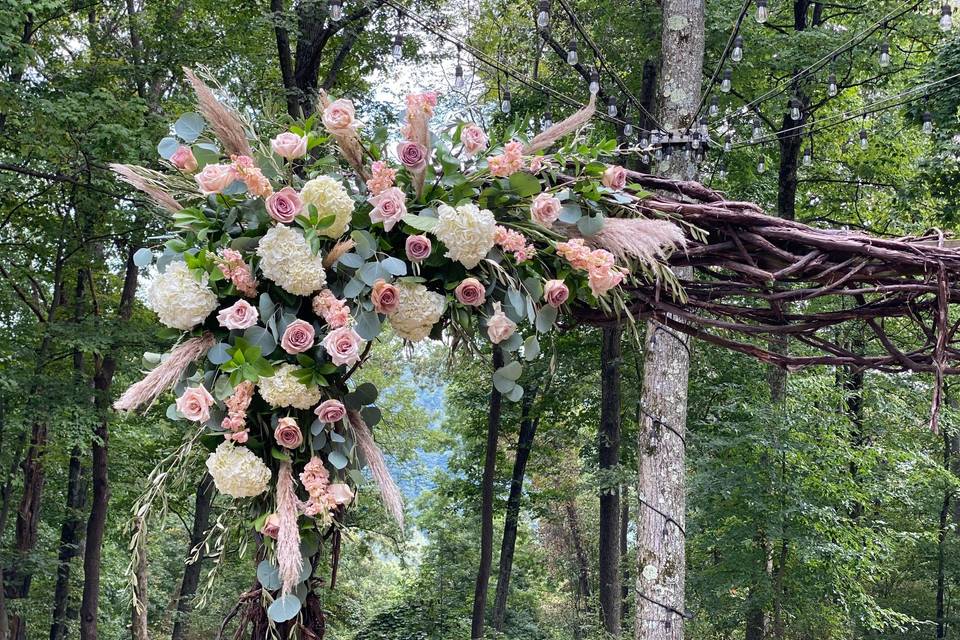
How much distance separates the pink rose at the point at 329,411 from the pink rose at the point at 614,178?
0.73m

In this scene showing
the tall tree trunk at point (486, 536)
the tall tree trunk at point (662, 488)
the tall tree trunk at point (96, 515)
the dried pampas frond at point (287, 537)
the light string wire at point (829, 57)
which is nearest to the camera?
the dried pampas frond at point (287, 537)

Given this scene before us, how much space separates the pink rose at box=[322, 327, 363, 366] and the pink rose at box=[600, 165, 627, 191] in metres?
0.64

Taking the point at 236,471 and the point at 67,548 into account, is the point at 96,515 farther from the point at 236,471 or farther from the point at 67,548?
the point at 236,471

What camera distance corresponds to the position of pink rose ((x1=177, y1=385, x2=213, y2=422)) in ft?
4.78

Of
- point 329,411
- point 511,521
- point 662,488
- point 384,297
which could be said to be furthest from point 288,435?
point 511,521

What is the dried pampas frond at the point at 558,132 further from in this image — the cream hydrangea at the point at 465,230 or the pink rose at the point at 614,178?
the cream hydrangea at the point at 465,230

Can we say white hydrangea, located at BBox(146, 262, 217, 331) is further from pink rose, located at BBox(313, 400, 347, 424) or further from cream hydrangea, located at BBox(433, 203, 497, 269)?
cream hydrangea, located at BBox(433, 203, 497, 269)

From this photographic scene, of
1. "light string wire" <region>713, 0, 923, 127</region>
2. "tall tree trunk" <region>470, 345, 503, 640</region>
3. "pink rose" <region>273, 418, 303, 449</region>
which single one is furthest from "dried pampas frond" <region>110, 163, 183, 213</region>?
"tall tree trunk" <region>470, 345, 503, 640</region>

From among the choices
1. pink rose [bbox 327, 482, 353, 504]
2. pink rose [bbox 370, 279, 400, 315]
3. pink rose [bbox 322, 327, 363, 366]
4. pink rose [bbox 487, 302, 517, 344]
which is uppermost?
pink rose [bbox 370, 279, 400, 315]

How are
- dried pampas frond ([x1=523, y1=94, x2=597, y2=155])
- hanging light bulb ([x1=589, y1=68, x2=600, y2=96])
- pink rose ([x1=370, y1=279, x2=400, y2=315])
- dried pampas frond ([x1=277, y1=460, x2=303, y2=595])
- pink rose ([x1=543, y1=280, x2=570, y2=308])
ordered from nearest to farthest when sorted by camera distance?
dried pampas frond ([x1=277, y1=460, x2=303, y2=595]), pink rose ([x1=370, y1=279, x2=400, y2=315]), pink rose ([x1=543, y1=280, x2=570, y2=308]), dried pampas frond ([x1=523, y1=94, x2=597, y2=155]), hanging light bulb ([x1=589, y1=68, x2=600, y2=96])

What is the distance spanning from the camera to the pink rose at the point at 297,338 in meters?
1.50

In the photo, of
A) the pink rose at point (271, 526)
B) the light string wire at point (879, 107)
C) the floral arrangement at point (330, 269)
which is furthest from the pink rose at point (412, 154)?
the light string wire at point (879, 107)

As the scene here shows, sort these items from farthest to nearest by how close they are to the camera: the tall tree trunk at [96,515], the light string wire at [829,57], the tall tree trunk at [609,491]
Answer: the tall tree trunk at [609,491], the tall tree trunk at [96,515], the light string wire at [829,57]

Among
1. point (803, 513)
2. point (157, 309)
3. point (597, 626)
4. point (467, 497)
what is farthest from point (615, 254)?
point (467, 497)
